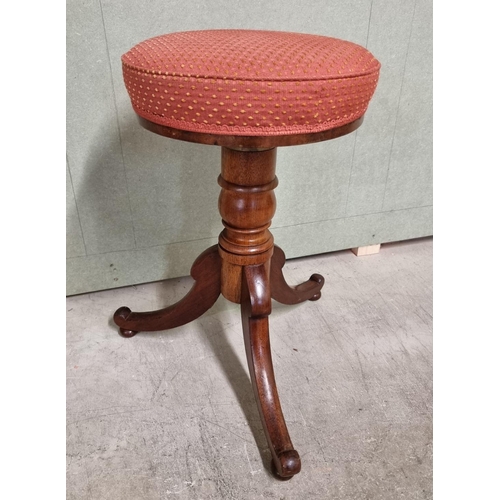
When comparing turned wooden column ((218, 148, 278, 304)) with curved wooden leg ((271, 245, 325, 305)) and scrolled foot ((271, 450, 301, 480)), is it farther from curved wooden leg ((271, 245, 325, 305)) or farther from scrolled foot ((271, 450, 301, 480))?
scrolled foot ((271, 450, 301, 480))

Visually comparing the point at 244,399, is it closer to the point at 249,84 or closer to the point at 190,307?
the point at 190,307

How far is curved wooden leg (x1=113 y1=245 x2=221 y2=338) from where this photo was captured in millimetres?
950

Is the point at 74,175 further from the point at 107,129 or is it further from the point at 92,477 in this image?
the point at 92,477

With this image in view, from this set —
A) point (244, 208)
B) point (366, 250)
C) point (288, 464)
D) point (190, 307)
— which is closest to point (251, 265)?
point (244, 208)

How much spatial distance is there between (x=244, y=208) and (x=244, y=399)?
1.27ft

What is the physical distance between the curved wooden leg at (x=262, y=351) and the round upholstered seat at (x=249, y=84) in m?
0.33

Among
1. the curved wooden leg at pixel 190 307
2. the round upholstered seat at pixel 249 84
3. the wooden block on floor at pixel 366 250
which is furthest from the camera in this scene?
the wooden block on floor at pixel 366 250

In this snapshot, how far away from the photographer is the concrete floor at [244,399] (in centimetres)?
80

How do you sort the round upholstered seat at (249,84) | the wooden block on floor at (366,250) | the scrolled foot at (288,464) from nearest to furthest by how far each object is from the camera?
the round upholstered seat at (249,84) < the scrolled foot at (288,464) < the wooden block on floor at (366,250)

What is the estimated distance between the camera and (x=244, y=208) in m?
0.80

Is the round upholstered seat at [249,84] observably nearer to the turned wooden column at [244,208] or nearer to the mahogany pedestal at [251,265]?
the mahogany pedestal at [251,265]

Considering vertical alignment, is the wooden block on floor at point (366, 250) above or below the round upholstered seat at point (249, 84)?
below

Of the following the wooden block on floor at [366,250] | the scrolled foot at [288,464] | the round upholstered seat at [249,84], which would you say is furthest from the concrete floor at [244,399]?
the round upholstered seat at [249,84]

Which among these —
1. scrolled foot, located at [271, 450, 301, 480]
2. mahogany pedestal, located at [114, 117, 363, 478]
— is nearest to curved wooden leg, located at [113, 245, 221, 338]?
mahogany pedestal, located at [114, 117, 363, 478]
